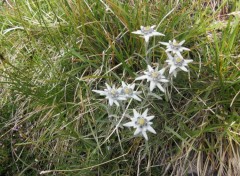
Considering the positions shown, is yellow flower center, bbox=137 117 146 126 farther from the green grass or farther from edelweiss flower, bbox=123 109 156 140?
the green grass

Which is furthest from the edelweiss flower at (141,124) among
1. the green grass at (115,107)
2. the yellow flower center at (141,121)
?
the green grass at (115,107)

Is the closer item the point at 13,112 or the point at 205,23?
the point at 205,23

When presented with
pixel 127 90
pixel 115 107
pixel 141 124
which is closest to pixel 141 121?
pixel 141 124

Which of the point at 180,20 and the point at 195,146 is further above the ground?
the point at 180,20

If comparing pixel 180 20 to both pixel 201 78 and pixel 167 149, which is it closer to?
pixel 201 78

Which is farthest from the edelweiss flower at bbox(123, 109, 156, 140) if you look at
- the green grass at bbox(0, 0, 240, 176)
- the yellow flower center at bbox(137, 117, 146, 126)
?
the green grass at bbox(0, 0, 240, 176)

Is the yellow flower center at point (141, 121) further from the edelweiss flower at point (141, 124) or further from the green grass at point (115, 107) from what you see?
the green grass at point (115, 107)

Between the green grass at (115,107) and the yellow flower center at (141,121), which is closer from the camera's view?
the yellow flower center at (141,121)

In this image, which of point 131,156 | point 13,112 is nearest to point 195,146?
point 131,156
